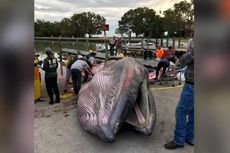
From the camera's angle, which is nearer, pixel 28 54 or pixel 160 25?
pixel 28 54

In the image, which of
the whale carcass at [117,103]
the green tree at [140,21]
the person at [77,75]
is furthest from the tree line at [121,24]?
the whale carcass at [117,103]

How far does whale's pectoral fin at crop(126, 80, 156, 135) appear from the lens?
5716 mm

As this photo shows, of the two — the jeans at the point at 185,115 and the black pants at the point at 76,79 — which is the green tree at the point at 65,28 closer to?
the black pants at the point at 76,79

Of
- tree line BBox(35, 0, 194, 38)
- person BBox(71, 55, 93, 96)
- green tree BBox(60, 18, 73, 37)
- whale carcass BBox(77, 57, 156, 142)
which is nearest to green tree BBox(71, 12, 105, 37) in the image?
tree line BBox(35, 0, 194, 38)

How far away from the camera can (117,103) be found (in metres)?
5.69

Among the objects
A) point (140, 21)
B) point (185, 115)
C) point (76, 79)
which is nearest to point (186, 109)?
point (185, 115)

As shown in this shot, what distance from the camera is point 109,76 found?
696cm

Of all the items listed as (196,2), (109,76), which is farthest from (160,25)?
(196,2)

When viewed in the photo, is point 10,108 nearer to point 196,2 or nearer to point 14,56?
point 14,56

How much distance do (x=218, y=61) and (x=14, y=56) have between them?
2.04ft

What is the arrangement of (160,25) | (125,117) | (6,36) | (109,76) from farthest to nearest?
1. (160,25)
2. (109,76)
3. (125,117)
4. (6,36)

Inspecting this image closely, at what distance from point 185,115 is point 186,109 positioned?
0.40ft

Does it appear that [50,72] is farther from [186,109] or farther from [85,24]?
[85,24]

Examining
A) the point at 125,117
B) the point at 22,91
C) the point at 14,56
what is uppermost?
the point at 14,56
